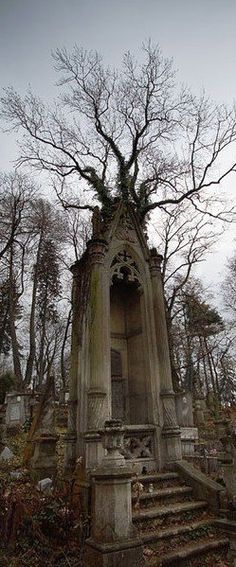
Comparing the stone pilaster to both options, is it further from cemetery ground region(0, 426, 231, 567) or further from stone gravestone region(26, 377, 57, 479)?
cemetery ground region(0, 426, 231, 567)

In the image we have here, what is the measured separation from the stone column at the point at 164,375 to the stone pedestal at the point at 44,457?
2083 millimetres

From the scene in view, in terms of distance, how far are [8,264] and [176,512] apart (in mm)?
17575

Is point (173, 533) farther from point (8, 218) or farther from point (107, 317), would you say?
point (8, 218)

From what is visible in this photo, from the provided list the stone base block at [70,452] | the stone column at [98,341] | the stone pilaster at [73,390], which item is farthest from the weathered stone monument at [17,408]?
the stone column at [98,341]

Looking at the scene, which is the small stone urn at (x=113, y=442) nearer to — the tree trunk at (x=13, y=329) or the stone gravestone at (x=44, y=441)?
the stone gravestone at (x=44, y=441)

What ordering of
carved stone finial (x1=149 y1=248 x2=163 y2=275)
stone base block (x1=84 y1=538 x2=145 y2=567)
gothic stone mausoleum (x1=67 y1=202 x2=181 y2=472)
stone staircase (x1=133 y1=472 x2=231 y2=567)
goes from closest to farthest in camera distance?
stone base block (x1=84 y1=538 x2=145 y2=567), stone staircase (x1=133 y1=472 x2=231 y2=567), gothic stone mausoleum (x1=67 y1=202 x2=181 y2=472), carved stone finial (x1=149 y1=248 x2=163 y2=275)

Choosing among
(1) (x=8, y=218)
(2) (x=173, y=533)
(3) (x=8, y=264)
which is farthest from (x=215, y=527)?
(3) (x=8, y=264)

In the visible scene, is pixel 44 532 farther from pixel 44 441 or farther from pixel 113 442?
pixel 44 441

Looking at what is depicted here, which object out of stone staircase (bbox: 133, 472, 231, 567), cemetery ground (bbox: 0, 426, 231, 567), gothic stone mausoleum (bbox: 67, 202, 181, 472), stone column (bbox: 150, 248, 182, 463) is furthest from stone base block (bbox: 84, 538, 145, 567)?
stone column (bbox: 150, 248, 182, 463)

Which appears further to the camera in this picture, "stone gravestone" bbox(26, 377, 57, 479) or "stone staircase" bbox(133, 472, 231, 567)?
"stone gravestone" bbox(26, 377, 57, 479)

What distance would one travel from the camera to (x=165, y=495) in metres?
5.22

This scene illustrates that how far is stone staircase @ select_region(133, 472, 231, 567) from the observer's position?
4133mm

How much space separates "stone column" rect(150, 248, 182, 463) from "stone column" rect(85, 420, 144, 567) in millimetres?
2480

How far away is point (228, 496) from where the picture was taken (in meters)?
5.10
